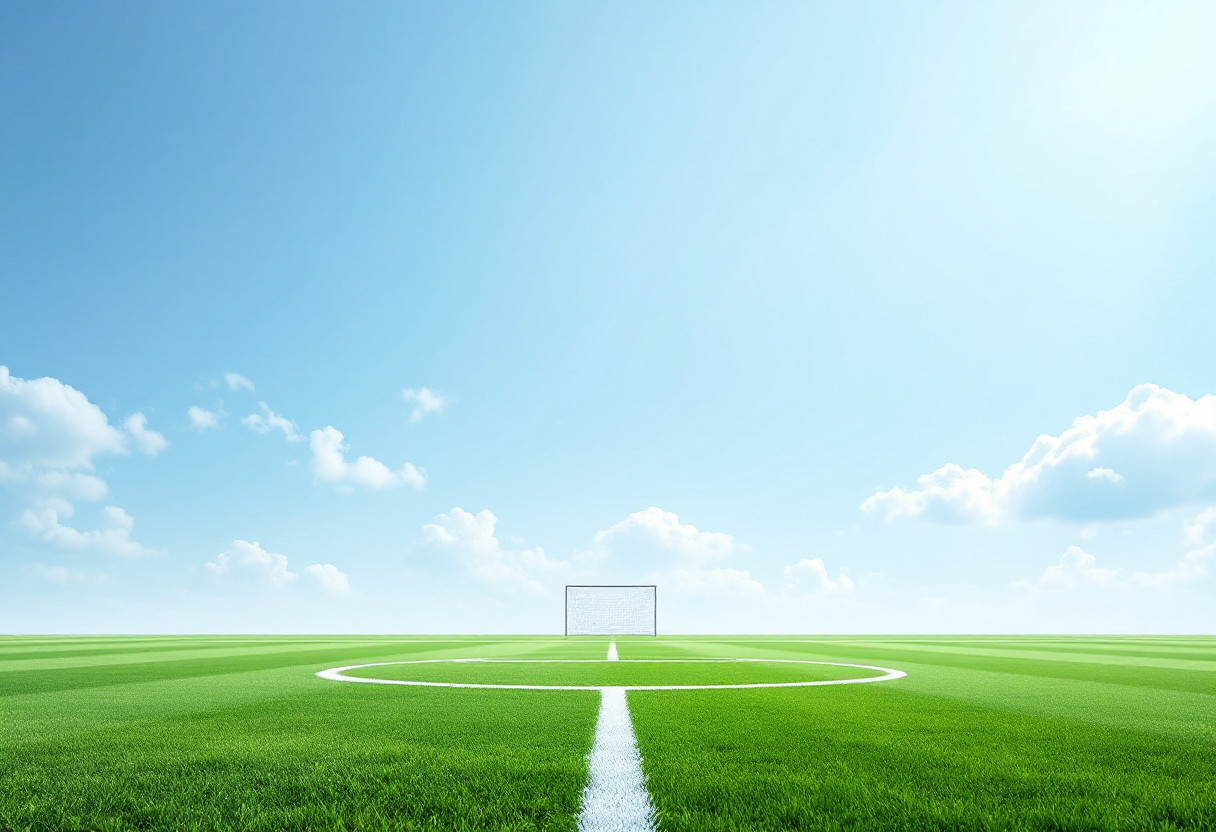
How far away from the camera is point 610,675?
43.2ft

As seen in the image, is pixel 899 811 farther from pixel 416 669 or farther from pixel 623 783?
pixel 416 669

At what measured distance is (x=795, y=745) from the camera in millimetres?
5828

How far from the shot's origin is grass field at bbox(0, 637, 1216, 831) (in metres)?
3.94

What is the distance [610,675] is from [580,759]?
814 cm

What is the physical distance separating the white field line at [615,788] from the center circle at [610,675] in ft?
14.8

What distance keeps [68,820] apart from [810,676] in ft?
37.4

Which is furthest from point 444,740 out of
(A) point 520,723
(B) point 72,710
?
(B) point 72,710

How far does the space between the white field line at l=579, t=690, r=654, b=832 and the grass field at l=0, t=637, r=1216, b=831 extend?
10 cm

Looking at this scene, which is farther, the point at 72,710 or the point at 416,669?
the point at 416,669

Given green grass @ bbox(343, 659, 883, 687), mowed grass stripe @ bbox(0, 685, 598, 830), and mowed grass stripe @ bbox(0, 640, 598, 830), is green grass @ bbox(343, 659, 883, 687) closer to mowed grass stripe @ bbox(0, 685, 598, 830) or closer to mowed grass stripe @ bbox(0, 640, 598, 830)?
mowed grass stripe @ bbox(0, 640, 598, 830)

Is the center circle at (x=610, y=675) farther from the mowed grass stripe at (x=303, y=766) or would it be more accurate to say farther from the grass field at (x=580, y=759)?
the mowed grass stripe at (x=303, y=766)

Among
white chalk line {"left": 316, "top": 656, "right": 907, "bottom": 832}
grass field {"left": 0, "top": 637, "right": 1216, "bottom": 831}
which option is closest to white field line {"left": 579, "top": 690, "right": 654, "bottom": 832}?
white chalk line {"left": 316, "top": 656, "right": 907, "bottom": 832}

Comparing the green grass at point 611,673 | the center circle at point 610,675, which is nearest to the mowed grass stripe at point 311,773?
the center circle at point 610,675

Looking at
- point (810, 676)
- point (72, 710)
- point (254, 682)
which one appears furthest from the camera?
point (810, 676)
